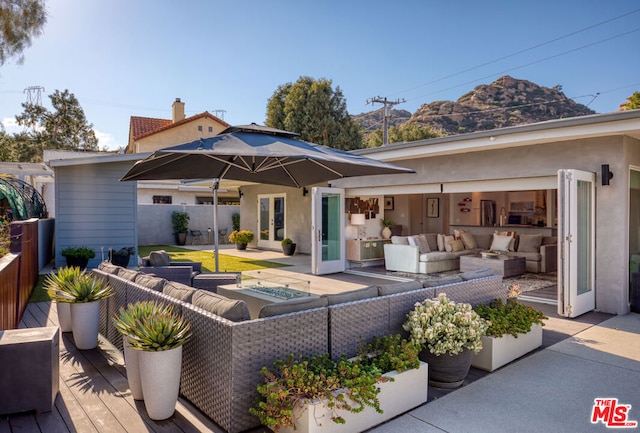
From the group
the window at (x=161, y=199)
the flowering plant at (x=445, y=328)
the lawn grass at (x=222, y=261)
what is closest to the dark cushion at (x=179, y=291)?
the flowering plant at (x=445, y=328)

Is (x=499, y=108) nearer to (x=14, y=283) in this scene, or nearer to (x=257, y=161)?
(x=257, y=161)

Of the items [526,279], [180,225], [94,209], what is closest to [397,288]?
[526,279]

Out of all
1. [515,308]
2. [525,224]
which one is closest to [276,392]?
[515,308]

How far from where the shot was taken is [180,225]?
1741cm

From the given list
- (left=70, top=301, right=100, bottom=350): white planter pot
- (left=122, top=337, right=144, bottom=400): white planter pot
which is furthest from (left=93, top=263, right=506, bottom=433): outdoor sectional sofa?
(left=70, top=301, right=100, bottom=350): white planter pot

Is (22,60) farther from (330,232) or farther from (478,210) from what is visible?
(478,210)

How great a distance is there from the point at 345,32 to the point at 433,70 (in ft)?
68.3

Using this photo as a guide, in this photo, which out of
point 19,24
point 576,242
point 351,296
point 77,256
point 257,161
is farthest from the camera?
point 77,256

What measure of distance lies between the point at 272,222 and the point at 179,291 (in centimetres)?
1178

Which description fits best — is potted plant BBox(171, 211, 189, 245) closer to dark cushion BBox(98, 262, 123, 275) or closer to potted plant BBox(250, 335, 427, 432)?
dark cushion BBox(98, 262, 123, 275)

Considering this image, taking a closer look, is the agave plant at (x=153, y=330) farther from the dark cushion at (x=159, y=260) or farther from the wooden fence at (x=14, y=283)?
the dark cushion at (x=159, y=260)

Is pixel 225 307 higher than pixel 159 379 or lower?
higher

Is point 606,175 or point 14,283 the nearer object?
point 14,283

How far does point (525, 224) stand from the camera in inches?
526
